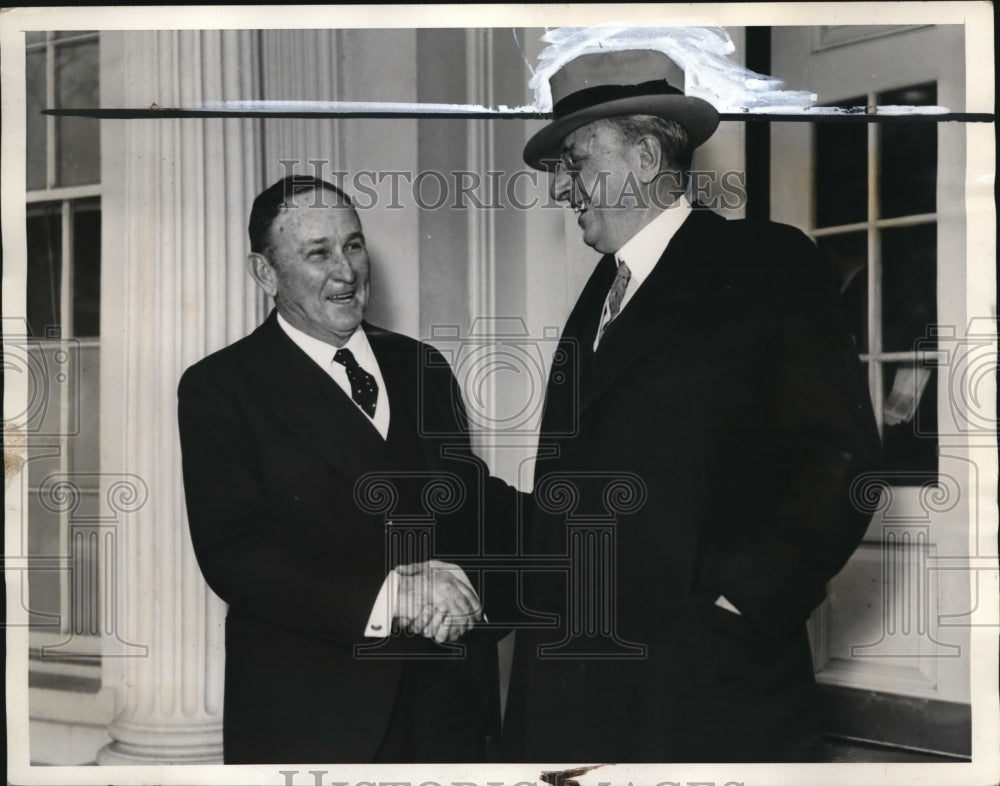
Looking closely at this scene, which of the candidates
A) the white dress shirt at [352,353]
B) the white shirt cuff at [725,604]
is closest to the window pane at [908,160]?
the white shirt cuff at [725,604]

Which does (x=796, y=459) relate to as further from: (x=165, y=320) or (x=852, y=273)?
(x=165, y=320)

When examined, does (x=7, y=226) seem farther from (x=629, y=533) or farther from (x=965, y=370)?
(x=965, y=370)

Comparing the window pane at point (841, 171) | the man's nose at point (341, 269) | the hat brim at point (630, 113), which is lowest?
the man's nose at point (341, 269)

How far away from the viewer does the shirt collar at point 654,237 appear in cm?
274

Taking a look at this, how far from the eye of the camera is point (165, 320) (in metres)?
2.78

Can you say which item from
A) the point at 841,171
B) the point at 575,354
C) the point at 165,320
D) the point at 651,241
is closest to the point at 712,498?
the point at 575,354

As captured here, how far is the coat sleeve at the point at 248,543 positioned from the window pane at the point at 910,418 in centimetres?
127

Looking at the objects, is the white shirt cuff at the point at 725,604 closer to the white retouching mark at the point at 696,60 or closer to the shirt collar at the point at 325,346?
the shirt collar at the point at 325,346

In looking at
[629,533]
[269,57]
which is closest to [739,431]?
[629,533]

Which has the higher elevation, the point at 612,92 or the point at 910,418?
the point at 612,92

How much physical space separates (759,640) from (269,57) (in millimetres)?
1837

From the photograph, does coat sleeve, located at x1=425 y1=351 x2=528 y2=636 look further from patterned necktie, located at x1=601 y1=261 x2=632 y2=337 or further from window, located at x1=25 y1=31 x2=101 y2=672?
window, located at x1=25 y1=31 x2=101 y2=672

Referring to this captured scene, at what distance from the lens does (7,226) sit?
2820 mm

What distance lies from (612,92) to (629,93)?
0.04 m
